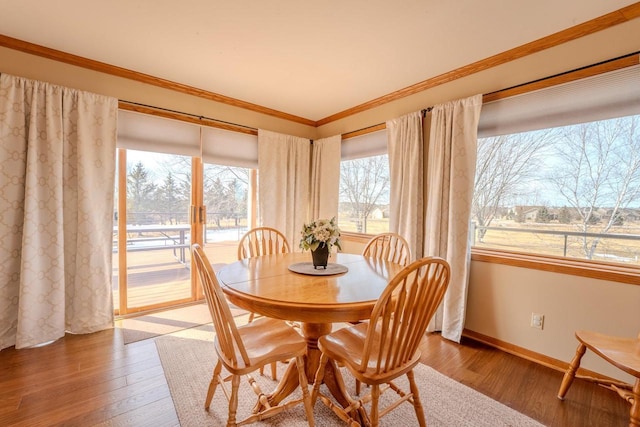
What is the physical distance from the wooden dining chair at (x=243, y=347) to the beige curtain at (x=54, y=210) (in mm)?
1732

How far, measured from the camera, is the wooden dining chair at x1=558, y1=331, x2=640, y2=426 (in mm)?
1354

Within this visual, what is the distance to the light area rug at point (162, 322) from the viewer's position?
247cm

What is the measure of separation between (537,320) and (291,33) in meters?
2.86

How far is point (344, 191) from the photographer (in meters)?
3.84

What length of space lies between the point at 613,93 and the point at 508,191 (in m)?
0.90

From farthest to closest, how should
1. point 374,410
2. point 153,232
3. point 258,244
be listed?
point 153,232 → point 258,244 → point 374,410

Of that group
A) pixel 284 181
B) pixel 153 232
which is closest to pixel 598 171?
pixel 284 181

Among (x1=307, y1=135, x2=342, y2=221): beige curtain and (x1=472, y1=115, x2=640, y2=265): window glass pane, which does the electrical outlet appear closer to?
(x1=472, y1=115, x2=640, y2=265): window glass pane

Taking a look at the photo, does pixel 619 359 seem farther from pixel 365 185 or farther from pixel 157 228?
pixel 157 228

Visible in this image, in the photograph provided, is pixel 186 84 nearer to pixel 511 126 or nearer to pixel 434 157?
pixel 434 157

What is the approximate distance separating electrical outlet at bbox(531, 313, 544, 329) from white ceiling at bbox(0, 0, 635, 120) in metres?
2.08

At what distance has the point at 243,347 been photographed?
123 centimetres

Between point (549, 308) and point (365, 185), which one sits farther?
point (365, 185)

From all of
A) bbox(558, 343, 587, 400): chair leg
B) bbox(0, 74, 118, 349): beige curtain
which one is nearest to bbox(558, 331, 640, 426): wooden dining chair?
bbox(558, 343, 587, 400): chair leg
